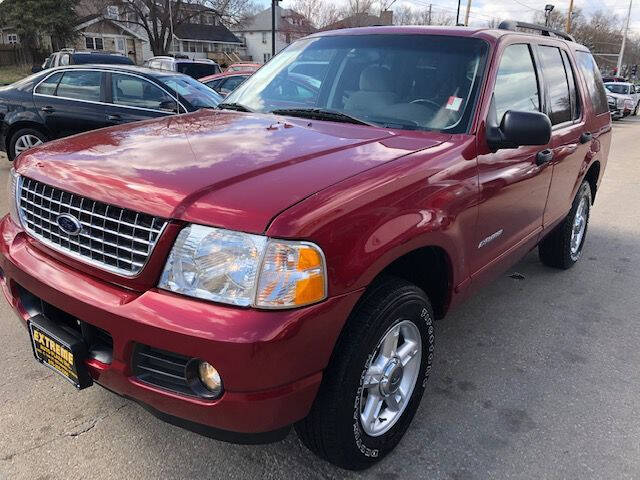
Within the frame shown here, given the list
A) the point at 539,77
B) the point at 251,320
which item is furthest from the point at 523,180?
the point at 251,320

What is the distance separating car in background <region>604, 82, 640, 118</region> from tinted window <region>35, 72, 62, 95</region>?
22772 mm

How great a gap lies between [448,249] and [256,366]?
1.17 m

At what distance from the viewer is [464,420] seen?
2770 mm

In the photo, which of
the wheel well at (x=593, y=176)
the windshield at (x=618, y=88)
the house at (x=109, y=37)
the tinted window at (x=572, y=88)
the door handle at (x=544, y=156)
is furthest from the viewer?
the house at (x=109, y=37)

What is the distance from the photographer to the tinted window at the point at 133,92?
7.58 m

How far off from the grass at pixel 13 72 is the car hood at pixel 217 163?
1400 inches

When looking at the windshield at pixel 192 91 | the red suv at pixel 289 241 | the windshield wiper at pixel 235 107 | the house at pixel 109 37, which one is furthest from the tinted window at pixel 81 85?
the house at pixel 109 37

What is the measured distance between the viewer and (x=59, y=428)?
8.48ft

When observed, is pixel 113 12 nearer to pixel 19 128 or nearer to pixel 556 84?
pixel 19 128

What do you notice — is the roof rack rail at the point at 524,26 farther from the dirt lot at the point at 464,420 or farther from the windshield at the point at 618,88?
the windshield at the point at 618,88

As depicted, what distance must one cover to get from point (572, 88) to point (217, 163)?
3.19m

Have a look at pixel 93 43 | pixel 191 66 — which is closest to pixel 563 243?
pixel 191 66

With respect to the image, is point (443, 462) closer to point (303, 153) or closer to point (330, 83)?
point (303, 153)

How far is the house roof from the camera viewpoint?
216 feet
